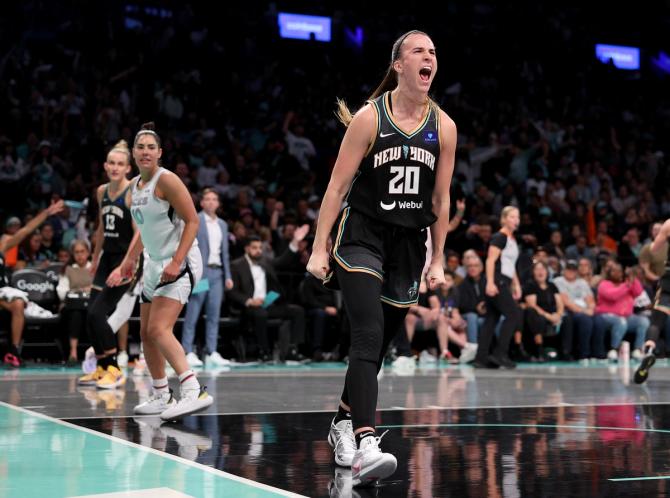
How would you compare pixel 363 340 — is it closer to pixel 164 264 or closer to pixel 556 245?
pixel 164 264

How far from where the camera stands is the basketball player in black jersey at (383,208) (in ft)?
16.0

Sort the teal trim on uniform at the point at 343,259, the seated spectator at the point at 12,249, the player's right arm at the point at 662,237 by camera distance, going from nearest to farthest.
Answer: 1. the teal trim on uniform at the point at 343,259
2. the player's right arm at the point at 662,237
3. the seated spectator at the point at 12,249

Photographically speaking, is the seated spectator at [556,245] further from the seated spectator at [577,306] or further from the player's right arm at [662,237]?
A: the player's right arm at [662,237]

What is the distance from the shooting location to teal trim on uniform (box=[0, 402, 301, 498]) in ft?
14.6

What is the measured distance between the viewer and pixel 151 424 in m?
6.86

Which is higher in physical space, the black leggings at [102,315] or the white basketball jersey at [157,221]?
the white basketball jersey at [157,221]

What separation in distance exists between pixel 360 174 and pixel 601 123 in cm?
2093

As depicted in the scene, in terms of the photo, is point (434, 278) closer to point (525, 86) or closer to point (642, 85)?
point (525, 86)

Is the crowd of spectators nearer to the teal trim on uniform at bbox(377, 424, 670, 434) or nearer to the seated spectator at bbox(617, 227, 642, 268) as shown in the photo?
the seated spectator at bbox(617, 227, 642, 268)

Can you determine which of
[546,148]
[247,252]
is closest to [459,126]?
[546,148]

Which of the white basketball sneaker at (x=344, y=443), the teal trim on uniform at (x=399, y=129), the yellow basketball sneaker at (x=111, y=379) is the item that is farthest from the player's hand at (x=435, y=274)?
the yellow basketball sneaker at (x=111, y=379)

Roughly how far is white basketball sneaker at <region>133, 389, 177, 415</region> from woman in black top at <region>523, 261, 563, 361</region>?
926 cm

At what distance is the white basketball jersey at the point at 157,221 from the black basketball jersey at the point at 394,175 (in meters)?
2.50

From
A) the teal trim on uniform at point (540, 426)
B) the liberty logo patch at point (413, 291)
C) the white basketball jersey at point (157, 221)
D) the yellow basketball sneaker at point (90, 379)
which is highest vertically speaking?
the white basketball jersey at point (157, 221)
